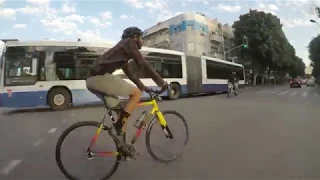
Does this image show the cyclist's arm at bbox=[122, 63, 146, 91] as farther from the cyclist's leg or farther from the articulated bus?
the articulated bus

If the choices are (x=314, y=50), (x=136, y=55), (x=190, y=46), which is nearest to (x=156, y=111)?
(x=136, y=55)

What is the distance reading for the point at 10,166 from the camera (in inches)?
188

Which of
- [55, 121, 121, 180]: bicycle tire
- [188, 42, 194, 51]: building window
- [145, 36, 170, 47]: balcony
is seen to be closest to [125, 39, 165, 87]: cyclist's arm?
[55, 121, 121, 180]: bicycle tire

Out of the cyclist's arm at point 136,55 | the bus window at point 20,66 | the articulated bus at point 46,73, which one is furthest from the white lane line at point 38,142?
the bus window at point 20,66

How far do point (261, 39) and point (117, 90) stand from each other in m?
53.5

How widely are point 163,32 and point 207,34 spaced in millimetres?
10198

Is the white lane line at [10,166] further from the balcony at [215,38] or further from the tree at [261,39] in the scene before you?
the balcony at [215,38]

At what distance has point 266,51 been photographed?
179 feet

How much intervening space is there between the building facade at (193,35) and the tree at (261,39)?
5.19 m

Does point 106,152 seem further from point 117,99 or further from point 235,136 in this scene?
point 235,136

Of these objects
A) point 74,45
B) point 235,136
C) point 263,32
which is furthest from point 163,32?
point 235,136

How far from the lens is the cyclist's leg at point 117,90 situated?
4.07 m

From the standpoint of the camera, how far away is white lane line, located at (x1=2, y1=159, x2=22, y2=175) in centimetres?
452

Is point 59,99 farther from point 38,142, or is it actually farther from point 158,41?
point 158,41
